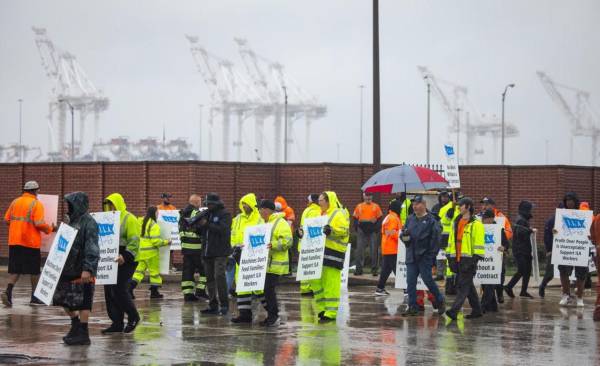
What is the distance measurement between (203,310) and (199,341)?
373cm

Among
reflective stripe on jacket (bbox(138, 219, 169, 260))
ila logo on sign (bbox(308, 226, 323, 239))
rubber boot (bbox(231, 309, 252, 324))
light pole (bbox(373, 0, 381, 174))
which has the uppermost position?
light pole (bbox(373, 0, 381, 174))

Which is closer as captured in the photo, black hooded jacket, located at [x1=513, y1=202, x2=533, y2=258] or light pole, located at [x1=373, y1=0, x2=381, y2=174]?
black hooded jacket, located at [x1=513, y1=202, x2=533, y2=258]

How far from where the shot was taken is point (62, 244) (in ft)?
41.9

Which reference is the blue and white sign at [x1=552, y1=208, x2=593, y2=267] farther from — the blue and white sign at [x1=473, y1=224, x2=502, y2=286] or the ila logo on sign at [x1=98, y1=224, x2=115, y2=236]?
the ila logo on sign at [x1=98, y1=224, x2=115, y2=236]

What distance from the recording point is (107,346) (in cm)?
1276

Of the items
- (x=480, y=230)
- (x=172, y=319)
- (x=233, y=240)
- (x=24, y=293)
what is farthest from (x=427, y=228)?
(x=24, y=293)

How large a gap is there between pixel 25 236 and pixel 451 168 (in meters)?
8.88

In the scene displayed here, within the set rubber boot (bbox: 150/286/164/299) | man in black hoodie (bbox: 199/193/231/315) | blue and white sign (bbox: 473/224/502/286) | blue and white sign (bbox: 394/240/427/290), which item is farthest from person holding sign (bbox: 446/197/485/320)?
rubber boot (bbox: 150/286/164/299)

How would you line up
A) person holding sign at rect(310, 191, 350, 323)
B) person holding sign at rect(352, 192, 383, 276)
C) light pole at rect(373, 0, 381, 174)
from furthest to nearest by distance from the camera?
light pole at rect(373, 0, 381, 174)
person holding sign at rect(352, 192, 383, 276)
person holding sign at rect(310, 191, 350, 323)

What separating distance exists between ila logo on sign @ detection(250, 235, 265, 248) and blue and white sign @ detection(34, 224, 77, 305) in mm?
3270

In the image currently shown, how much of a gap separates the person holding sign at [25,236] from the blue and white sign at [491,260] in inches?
267

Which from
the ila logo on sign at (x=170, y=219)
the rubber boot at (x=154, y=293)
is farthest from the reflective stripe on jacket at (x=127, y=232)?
the ila logo on sign at (x=170, y=219)

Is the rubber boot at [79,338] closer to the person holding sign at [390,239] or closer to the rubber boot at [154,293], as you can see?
the rubber boot at [154,293]

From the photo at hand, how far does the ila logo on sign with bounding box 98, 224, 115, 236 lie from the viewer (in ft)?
46.1
